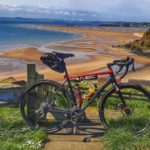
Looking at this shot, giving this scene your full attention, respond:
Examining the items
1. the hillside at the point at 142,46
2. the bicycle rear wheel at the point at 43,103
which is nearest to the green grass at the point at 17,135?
the bicycle rear wheel at the point at 43,103

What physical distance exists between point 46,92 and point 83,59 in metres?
31.8

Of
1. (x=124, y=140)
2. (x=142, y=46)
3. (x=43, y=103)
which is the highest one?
(x=43, y=103)

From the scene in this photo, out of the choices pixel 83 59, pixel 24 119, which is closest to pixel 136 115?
pixel 24 119

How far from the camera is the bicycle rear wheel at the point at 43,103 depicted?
22.4 ft

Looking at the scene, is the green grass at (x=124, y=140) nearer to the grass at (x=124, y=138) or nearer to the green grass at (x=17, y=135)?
the grass at (x=124, y=138)

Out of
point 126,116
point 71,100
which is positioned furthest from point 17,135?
point 126,116

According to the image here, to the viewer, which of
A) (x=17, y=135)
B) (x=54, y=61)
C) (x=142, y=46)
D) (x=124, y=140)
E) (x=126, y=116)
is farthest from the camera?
(x=142, y=46)

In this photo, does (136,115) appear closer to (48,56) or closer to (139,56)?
(48,56)

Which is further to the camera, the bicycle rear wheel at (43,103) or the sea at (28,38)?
the sea at (28,38)

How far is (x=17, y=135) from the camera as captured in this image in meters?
6.43

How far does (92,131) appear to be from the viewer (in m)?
7.06

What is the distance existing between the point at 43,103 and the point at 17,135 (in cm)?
78

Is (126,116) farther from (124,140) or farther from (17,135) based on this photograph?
(17,135)

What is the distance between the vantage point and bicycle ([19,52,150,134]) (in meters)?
6.66
